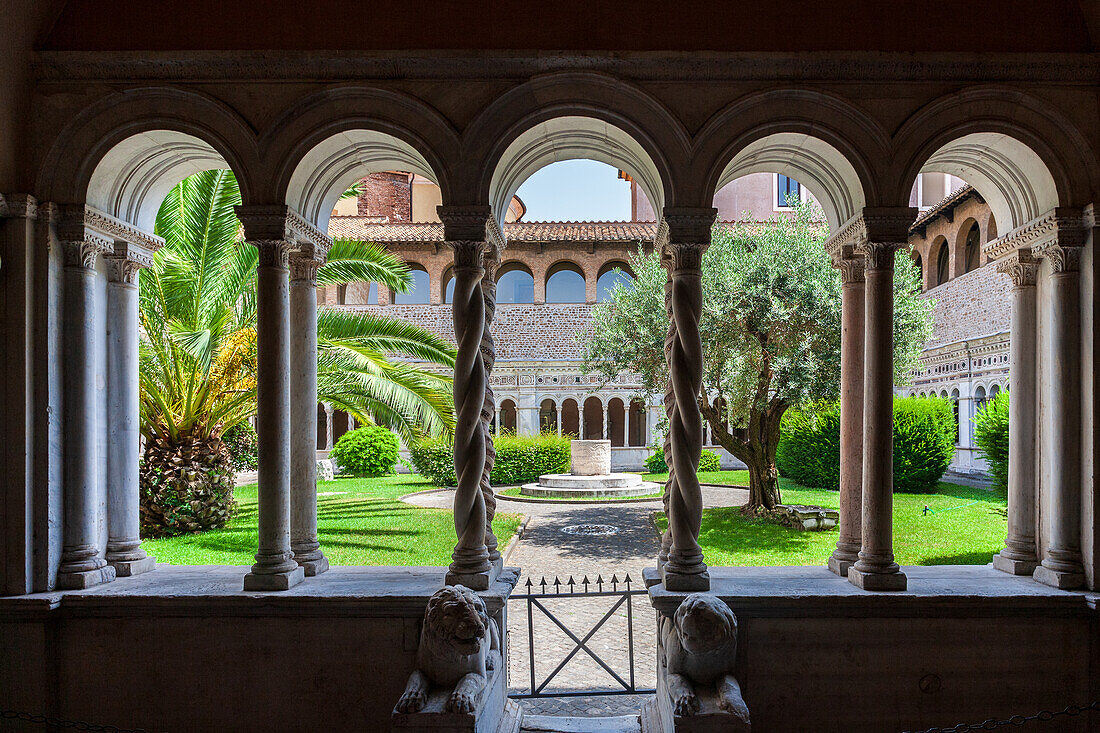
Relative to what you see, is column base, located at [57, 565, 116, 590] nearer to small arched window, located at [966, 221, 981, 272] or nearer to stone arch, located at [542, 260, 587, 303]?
stone arch, located at [542, 260, 587, 303]

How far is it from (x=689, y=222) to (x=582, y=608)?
4.80 metres

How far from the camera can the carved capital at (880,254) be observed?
4.58 m

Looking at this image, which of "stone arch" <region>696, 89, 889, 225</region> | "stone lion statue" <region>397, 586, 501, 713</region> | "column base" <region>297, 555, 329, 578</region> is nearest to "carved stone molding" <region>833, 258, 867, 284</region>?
"stone arch" <region>696, 89, 889, 225</region>

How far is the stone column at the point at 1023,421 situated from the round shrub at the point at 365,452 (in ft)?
53.7

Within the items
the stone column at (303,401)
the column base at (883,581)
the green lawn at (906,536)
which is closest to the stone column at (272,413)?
the stone column at (303,401)

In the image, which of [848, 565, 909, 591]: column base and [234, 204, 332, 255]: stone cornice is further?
[234, 204, 332, 255]: stone cornice

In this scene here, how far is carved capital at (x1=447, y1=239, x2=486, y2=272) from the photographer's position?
15.1 ft

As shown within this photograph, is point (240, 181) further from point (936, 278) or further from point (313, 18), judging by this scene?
point (936, 278)

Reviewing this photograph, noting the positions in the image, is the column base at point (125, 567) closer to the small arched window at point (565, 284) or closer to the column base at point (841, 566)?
the column base at point (841, 566)

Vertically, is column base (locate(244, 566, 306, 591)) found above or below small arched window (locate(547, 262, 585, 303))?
below

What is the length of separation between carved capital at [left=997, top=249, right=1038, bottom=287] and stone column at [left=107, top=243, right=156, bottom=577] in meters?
6.29

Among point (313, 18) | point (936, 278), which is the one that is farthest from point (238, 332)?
point (936, 278)

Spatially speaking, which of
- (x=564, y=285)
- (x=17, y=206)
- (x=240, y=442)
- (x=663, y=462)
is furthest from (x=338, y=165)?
(x=564, y=285)

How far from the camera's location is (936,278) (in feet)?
70.3
